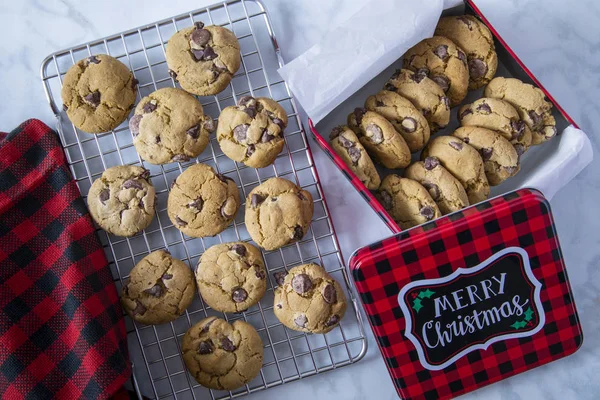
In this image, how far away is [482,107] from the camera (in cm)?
155

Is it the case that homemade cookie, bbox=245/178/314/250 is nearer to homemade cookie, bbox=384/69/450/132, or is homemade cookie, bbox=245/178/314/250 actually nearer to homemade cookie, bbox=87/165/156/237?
homemade cookie, bbox=87/165/156/237

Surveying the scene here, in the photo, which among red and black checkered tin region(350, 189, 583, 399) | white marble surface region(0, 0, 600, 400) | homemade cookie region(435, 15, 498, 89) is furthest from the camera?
white marble surface region(0, 0, 600, 400)

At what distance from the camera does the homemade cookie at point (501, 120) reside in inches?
59.9

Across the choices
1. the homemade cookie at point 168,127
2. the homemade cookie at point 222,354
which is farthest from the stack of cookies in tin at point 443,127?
the homemade cookie at point 222,354

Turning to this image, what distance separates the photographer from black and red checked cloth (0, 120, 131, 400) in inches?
57.4

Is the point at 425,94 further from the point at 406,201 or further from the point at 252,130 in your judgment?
the point at 252,130

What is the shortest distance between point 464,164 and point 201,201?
0.68 metres

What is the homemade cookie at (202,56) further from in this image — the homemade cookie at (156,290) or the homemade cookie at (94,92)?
the homemade cookie at (156,290)

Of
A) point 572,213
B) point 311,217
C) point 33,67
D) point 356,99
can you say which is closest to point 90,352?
point 311,217

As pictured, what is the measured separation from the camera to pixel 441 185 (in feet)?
4.85

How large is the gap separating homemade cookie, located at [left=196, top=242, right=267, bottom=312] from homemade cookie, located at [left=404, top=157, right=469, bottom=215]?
489mm

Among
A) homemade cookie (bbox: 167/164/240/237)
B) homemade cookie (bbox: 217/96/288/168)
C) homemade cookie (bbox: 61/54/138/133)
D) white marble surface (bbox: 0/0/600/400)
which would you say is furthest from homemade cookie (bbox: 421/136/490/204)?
homemade cookie (bbox: 61/54/138/133)

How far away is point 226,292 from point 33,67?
0.86m

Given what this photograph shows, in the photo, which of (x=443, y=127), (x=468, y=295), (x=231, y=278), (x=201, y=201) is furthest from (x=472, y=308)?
(x=201, y=201)
